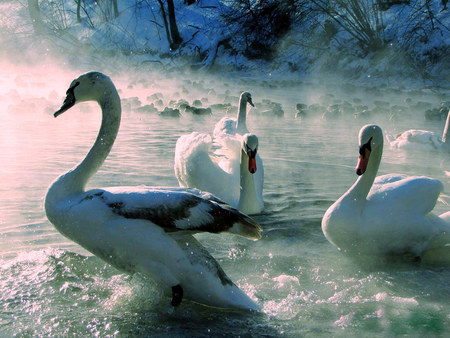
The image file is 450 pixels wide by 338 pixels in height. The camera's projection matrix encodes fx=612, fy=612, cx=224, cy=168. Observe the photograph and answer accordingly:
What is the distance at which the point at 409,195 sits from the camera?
15.2 feet

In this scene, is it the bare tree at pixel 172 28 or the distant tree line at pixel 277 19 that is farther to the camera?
the bare tree at pixel 172 28

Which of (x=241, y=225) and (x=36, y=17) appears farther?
(x=36, y=17)

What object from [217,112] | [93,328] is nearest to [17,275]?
[93,328]

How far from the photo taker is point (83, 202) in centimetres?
346

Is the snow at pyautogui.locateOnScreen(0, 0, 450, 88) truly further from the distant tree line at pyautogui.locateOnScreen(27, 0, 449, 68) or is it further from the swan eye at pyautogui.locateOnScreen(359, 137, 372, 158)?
the swan eye at pyautogui.locateOnScreen(359, 137, 372, 158)

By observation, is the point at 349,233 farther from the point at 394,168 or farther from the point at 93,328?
the point at 394,168

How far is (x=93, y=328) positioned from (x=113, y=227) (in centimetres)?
56

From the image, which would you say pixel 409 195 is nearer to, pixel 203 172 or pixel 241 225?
pixel 241 225

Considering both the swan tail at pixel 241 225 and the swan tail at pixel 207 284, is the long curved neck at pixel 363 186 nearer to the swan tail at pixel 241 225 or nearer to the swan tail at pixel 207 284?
the swan tail at pixel 241 225

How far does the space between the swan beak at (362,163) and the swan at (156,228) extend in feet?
4.19

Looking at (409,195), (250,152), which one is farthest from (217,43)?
(409,195)

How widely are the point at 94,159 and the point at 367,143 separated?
214 cm

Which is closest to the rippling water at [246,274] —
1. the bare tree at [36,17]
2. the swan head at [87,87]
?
the swan head at [87,87]

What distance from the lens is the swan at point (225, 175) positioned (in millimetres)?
5680
